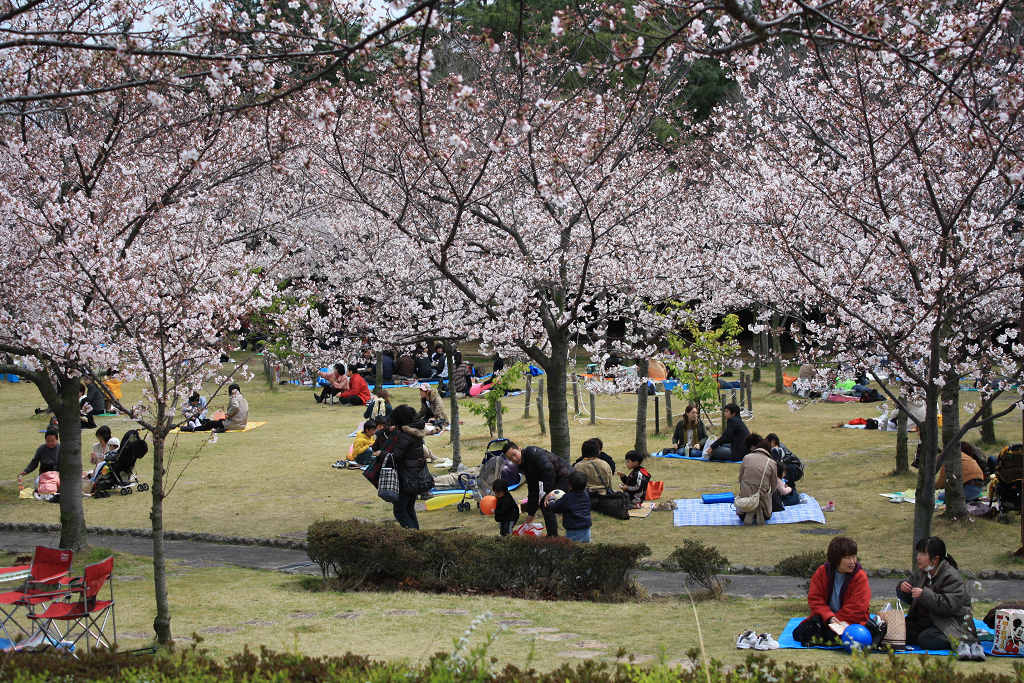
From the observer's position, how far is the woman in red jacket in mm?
7348

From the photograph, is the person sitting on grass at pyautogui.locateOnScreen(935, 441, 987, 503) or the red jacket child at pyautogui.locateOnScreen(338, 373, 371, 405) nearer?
the person sitting on grass at pyautogui.locateOnScreen(935, 441, 987, 503)

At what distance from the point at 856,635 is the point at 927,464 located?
222cm

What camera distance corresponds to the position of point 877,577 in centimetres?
995

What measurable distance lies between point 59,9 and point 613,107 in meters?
9.89

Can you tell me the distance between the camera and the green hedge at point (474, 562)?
29.7ft

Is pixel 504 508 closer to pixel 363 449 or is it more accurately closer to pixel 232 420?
pixel 363 449

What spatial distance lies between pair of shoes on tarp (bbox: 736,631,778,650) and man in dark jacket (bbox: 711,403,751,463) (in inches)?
367

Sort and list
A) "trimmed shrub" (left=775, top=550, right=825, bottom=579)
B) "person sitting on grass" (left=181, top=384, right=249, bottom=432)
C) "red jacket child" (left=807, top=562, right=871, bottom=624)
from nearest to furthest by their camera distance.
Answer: "red jacket child" (left=807, top=562, right=871, bottom=624) → "trimmed shrub" (left=775, top=550, right=825, bottom=579) → "person sitting on grass" (left=181, top=384, right=249, bottom=432)

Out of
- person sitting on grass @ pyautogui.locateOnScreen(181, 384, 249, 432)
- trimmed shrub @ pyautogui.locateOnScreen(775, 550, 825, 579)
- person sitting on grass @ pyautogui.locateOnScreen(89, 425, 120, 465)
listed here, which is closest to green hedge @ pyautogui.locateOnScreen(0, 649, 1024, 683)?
trimmed shrub @ pyautogui.locateOnScreen(775, 550, 825, 579)

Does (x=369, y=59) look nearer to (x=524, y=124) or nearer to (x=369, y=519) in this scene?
(x=524, y=124)

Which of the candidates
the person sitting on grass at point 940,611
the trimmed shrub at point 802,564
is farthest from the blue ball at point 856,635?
the trimmed shrub at point 802,564

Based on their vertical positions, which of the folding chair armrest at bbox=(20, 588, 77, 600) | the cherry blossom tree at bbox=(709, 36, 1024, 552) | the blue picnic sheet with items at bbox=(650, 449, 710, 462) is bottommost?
the blue picnic sheet with items at bbox=(650, 449, 710, 462)

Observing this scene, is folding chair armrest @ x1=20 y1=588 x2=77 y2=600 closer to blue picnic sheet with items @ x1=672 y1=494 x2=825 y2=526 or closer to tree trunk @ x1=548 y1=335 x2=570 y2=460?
tree trunk @ x1=548 y1=335 x2=570 y2=460

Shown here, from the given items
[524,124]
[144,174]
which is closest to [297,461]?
[144,174]
